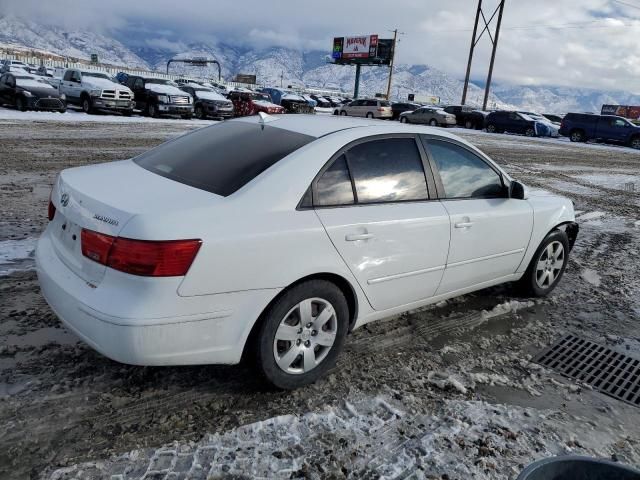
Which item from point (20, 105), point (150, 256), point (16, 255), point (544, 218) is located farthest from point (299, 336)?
point (20, 105)

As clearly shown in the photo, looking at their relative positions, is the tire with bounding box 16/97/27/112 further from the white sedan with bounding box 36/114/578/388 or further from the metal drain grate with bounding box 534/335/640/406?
the metal drain grate with bounding box 534/335/640/406

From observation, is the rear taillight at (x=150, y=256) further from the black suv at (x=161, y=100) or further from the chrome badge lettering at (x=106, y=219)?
the black suv at (x=161, y=100)

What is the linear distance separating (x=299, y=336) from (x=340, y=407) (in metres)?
0.48

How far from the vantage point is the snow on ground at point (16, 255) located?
4604mm

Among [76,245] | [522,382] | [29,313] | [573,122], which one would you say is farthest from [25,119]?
[573,122]

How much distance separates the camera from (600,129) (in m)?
31.3

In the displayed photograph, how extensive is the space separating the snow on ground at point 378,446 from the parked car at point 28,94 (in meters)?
20.7

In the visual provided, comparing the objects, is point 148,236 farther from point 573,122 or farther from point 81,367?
point 573,122

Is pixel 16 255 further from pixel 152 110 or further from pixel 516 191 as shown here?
pixel 152 110

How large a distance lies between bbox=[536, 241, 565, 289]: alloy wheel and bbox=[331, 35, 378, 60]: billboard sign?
7337 cm

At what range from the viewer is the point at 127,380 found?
124 inches

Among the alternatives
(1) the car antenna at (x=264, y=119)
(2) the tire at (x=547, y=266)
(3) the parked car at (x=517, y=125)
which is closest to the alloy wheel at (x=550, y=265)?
(2) the tire at (x=547, y=266)

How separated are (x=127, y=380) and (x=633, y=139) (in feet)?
110

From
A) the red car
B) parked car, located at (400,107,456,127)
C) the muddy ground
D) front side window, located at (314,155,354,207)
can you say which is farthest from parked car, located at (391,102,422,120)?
front side window, located at (314,155,354,207)
